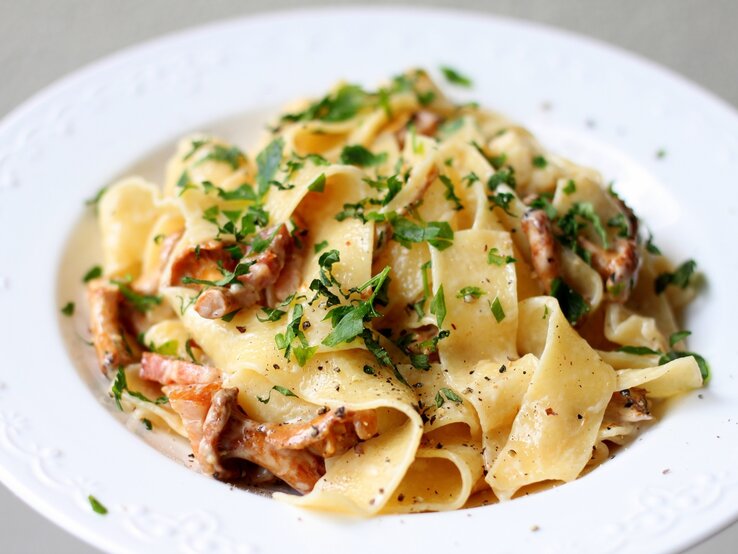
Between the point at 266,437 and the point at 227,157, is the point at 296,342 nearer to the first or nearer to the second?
the point at 266,437

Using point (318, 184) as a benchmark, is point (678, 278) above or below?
below

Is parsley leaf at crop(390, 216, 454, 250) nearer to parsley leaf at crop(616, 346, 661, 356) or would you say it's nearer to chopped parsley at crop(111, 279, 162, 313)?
parsley leaf at crop(616, 346, 661, 356)

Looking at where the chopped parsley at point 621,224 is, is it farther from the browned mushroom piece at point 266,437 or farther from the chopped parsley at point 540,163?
the browned mushroom piece at point 266,437

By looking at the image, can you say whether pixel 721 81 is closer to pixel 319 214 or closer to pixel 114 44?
pixel 319 214

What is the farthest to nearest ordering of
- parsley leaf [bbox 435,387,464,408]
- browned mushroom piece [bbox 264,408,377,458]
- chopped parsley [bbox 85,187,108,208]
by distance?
chopped parsley [bbox 85,187,108,208]
parsley leaf [bbox 435,387,464,408]
browned mushroom piece [bbox 264,408,377,458]

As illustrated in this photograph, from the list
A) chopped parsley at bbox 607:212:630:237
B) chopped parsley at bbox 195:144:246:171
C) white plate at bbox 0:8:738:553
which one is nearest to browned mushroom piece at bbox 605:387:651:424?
white plate at bbox 0:8:738:553

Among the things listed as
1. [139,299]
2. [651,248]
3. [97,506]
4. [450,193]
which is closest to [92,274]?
[139,299]
